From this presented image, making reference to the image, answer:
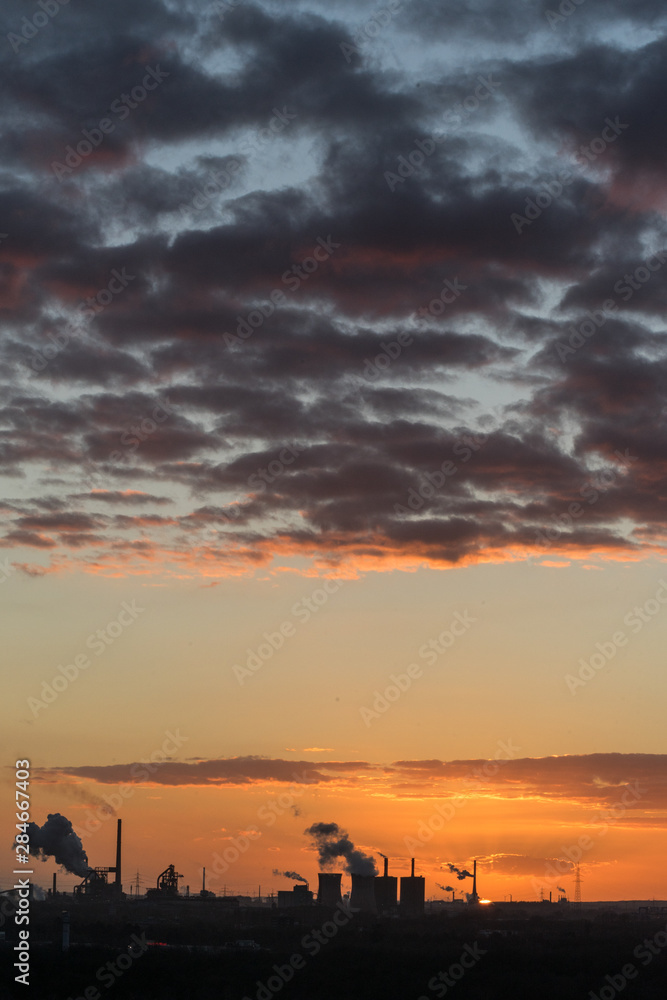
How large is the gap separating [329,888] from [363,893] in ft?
19.7

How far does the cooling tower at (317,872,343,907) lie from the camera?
129750mm

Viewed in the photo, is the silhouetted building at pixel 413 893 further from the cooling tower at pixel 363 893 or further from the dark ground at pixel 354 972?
the dark ground at pixel 354 972

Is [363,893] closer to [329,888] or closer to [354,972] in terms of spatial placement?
[329,888]

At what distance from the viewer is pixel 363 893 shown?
135 meters

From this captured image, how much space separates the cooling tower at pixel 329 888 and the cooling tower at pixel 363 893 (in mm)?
2534

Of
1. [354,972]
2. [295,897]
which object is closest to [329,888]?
[295,897]

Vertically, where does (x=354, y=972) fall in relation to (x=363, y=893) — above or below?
above

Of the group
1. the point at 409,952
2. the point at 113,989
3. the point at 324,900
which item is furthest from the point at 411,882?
the point at 113,989

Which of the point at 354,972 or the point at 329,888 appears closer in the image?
the point at 354,972

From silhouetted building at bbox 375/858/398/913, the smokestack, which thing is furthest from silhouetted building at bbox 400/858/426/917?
the smokestack

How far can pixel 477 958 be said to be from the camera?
49.8 meters

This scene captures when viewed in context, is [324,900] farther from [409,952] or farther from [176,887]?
[409,952]

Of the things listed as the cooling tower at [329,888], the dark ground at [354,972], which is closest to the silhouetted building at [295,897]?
the cooling tower at [329,888]

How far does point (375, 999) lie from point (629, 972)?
12.9 m
